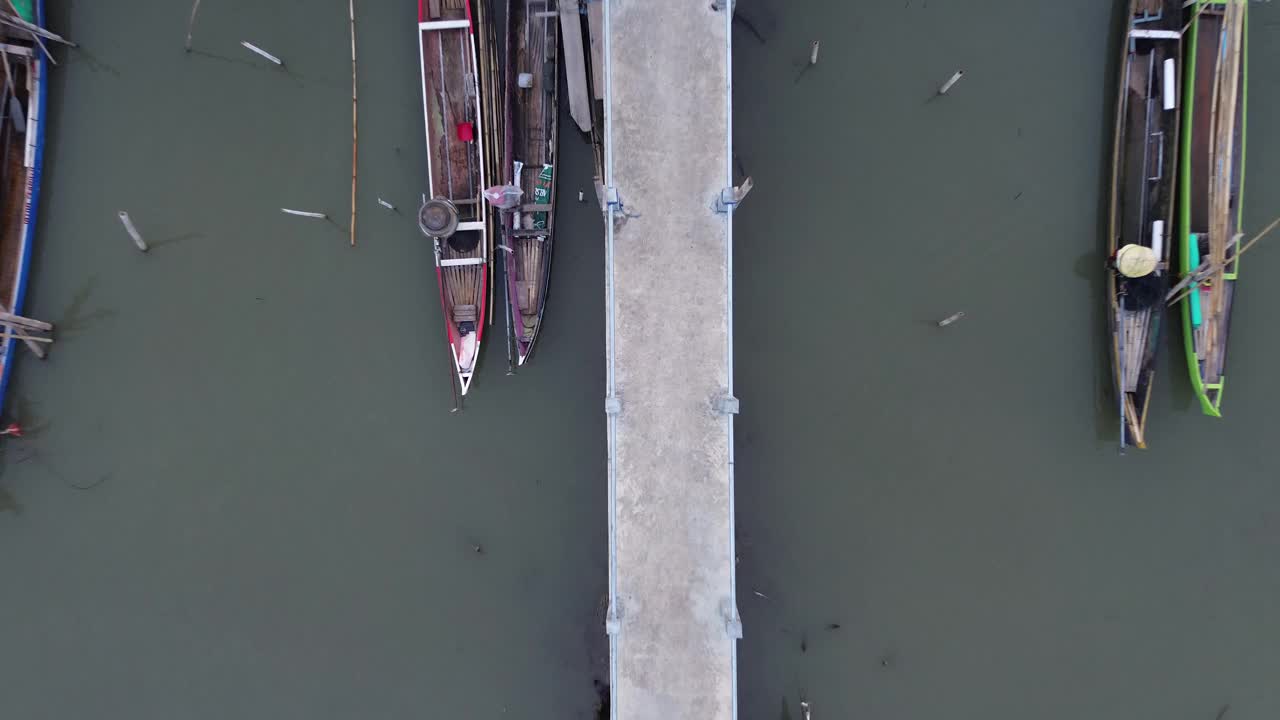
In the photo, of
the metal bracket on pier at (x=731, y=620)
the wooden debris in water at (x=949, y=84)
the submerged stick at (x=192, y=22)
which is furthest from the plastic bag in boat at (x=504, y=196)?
the wooden debris in water at (x=949, y=84)

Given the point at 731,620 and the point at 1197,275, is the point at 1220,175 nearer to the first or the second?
the point at 1197,275

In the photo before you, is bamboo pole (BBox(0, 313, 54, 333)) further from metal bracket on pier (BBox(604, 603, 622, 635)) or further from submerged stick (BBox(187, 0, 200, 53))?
metal bracket on pier (BBox(604, 603, 622, 635))

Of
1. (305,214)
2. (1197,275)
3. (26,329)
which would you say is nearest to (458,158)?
(305,214)

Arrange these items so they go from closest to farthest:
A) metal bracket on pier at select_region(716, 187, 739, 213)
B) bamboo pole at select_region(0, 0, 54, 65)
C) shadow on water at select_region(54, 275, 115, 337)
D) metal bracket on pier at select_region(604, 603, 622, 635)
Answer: metal bracket on pier at select_region(604, 603, 622, 635)
metal bracket on pier at select_region(716, 187, 739, 213)
bamboo pole at select_region(0, 0, 54, 65)
shadow on water at select_region(54, 275, 115, 337)

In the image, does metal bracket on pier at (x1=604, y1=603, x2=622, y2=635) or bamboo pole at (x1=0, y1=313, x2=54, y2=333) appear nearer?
metal bracket on pier at (x1=604, y1=603, x2=622, y2=635)

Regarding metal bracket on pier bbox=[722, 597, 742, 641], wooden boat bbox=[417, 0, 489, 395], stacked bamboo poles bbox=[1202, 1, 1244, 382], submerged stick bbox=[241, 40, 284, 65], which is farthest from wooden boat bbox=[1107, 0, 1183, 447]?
submerged stick bbox=[241, 40, 284, 65]

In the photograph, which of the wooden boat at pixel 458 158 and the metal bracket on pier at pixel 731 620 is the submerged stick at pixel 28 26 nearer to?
the wooden boat at pixel 458 158
